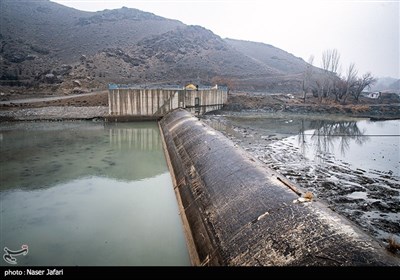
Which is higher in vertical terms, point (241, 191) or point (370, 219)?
point (241, 191)

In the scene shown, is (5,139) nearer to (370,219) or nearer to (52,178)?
(52,178)

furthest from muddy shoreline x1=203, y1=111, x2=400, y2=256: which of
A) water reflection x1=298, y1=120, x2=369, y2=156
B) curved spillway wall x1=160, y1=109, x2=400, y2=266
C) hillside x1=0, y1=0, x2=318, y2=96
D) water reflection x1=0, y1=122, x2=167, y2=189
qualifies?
hillside x1=0, y1=0, x2=318, y2=96

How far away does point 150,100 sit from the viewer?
2728 cm

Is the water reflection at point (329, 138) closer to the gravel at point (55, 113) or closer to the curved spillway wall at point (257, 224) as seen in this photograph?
the curved spillway wall at point (257, 224)

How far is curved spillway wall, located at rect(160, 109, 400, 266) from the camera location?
3.54 meters

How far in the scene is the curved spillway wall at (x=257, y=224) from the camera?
11.6 feet

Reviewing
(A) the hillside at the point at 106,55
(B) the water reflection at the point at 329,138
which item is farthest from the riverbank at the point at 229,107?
(B) the water reflection at the point at 329,138

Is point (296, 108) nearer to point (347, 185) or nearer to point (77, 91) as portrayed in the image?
point (77, 91)

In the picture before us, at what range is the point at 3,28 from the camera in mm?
68875

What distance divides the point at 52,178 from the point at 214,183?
7.03 metres

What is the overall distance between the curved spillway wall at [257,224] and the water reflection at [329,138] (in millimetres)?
9960

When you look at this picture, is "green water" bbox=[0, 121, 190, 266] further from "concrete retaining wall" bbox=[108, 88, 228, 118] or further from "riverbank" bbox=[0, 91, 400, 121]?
"concrete retaining wall" bbox=[108, 88, 228, 118]

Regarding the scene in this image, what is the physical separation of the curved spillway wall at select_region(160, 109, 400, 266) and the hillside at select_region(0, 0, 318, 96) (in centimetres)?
3218
